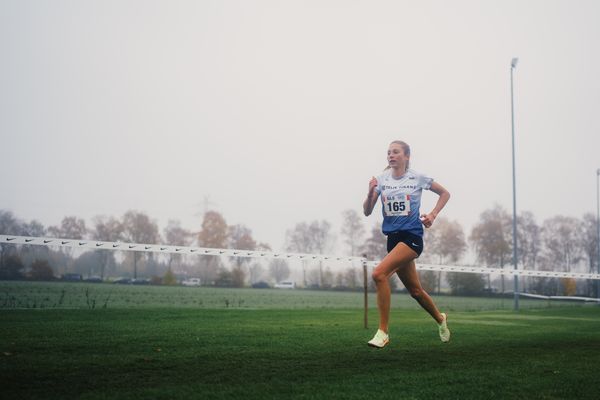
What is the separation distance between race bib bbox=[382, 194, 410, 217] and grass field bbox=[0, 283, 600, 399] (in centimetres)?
168

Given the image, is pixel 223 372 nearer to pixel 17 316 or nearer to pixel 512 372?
pixel 512 372

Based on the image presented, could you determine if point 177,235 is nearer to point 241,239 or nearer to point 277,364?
point 241,239

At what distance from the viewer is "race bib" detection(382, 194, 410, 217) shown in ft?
22.0

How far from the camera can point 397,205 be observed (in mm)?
6742

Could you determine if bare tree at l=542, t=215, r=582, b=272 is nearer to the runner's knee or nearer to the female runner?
the runner's knee

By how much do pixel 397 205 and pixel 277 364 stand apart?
95.9 inches

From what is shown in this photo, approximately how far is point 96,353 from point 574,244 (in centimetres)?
7820

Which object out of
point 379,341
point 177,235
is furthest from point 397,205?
point 177,235

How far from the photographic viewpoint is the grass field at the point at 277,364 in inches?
167

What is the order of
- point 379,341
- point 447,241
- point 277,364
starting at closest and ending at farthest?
point 277,364 → point 379,341 → point 447,241

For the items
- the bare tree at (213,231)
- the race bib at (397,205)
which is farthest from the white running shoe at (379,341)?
the bare tree at (213,231)

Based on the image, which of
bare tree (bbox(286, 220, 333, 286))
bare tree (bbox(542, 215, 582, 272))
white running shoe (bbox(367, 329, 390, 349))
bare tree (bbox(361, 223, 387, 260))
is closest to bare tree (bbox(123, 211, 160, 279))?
bare tree (bbox(286, 220, 333, 286))

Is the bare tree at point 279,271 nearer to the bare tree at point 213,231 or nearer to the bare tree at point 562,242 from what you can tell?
the bare tree at point 213,231

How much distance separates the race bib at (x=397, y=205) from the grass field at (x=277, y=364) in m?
1.68
